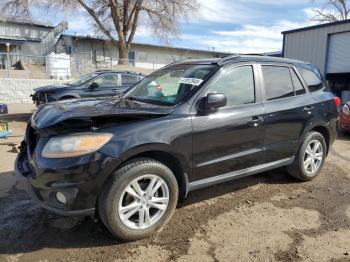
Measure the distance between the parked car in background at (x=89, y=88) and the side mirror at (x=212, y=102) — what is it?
6.35 m

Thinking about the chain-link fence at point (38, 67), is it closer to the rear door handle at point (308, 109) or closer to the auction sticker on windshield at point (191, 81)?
the auction sticker on windshield at point (191, 81)

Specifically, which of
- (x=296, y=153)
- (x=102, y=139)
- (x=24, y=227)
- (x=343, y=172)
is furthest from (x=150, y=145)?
(x=343, y=172)

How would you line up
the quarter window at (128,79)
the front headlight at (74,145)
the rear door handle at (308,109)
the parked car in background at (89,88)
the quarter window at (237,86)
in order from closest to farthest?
the front headlight at (74,145)
the quarter window at (237,86)
the rear door handle at (308,109)
the parked car in background at (89,88)
the quarter window at (128,79)

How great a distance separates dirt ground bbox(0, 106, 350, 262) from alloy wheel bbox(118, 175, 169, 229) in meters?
0.20

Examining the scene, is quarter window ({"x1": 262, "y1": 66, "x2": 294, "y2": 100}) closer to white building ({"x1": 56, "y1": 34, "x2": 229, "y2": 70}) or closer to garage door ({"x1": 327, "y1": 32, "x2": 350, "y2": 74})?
garage door ({"x1": 327, "y1": 32, "x2": 350, "y2": 74})

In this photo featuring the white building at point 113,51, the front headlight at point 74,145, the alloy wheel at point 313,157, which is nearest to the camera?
the front headlight at point 74,145

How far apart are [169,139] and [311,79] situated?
2.82 metres

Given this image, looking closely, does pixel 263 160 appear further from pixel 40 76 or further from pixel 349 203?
pixel 40 76

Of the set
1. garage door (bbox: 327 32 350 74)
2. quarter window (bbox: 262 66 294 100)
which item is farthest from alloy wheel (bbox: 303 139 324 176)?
garage door (bbox: 327 32 350 74)

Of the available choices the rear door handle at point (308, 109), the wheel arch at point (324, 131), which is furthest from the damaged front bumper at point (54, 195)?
the wheel arch at point (324, 131)

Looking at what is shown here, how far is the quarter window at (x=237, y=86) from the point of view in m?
4.02

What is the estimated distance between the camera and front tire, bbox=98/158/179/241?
125 inches

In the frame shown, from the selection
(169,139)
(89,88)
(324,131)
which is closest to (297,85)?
(324,131)

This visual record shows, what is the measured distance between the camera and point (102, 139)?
10.3ft
